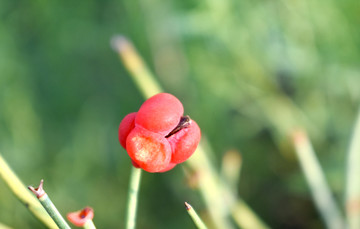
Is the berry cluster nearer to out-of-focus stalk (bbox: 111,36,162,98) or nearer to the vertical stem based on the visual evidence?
the vertical stem

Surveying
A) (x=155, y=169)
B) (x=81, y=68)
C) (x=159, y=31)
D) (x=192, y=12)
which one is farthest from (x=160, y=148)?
(x=81, y=68)

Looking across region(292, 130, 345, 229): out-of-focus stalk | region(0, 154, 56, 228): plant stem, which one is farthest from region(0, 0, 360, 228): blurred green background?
region(0, 154, 56, 228): plant stem

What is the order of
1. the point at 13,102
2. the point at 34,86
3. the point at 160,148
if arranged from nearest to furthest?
the point at 160,148
the point at 13,102
the point at 34,86

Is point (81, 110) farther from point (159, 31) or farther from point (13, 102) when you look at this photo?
point (159, 31)

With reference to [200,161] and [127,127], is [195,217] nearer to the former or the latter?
[127,127]

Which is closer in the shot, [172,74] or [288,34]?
[288,34]
